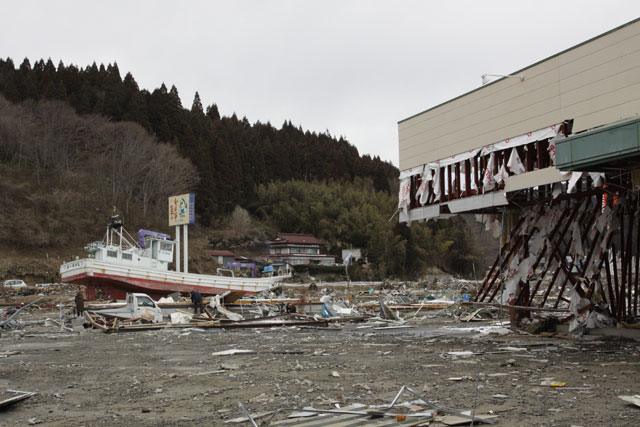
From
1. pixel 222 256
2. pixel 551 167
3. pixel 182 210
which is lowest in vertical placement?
pixel 222 256

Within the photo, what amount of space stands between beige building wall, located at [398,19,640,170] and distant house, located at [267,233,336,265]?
62.8 meters

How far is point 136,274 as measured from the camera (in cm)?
4306

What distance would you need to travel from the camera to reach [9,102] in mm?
75312

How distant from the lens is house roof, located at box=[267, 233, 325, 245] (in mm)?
83250

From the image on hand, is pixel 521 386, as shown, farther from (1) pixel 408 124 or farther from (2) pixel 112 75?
(2) pixel 112 75

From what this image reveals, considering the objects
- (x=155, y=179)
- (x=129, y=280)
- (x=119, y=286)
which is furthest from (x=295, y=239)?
(x=129, y=280)

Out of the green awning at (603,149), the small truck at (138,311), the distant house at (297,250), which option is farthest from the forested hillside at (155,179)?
the green awning at (603,149)

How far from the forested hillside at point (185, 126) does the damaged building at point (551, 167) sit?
225 ft

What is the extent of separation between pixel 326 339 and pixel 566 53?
389 inches

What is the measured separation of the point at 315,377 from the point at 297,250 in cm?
7323

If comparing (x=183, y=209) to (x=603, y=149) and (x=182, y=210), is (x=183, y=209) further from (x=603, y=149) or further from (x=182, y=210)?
(x=603, y=149)

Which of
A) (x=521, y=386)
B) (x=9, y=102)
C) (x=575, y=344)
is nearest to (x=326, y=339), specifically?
(x=575, y=344)

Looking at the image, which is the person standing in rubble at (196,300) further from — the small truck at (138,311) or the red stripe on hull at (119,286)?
the red stripe on hull at (119,286)

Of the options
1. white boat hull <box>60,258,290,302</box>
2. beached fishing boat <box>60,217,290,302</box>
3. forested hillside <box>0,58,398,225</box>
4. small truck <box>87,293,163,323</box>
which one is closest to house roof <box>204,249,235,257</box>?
forested hillside <box>0,58,398,225</box>
